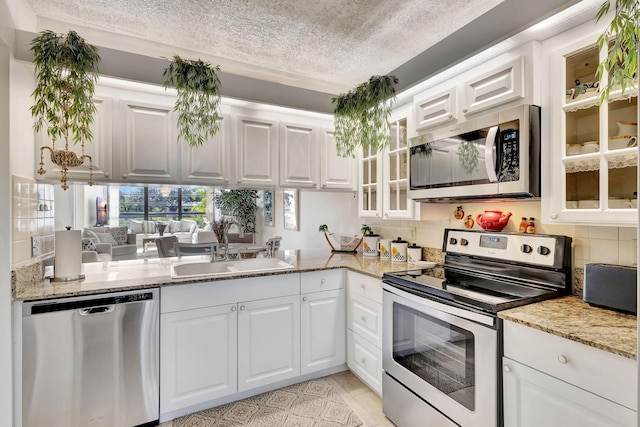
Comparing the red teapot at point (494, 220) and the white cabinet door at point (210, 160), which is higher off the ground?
the white cabinet door at point (210, 160)

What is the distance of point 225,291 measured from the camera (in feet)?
6.97

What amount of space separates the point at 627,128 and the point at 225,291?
230 centimetres

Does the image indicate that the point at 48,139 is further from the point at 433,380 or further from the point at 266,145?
the point at 433,380

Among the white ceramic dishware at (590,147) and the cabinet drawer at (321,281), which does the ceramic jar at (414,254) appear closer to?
the cabinet drawer at (321,281)

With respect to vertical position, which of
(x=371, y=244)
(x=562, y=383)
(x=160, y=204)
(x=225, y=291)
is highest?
(x=160, y=204)

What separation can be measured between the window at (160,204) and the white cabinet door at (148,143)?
20.5 feet

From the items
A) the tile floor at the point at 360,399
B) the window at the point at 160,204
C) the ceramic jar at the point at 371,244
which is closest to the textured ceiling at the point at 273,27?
the ceramic jar at the point at 371,244

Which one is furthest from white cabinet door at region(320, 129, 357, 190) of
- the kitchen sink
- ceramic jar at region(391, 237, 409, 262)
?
the kitchen sink

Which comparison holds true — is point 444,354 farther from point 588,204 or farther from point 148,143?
point 148,143

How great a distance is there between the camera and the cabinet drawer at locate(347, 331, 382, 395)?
219 centimetres

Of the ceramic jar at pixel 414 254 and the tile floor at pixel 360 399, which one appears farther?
the ceramic jar at pixel 414 254

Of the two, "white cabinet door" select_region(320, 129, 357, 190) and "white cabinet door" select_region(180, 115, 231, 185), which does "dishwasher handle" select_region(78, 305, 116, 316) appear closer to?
"white cabinet door" select_region(180, 115, 231, 185)

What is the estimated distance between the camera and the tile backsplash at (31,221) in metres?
1.70

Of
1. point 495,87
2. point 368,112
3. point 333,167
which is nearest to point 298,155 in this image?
point 333,167
